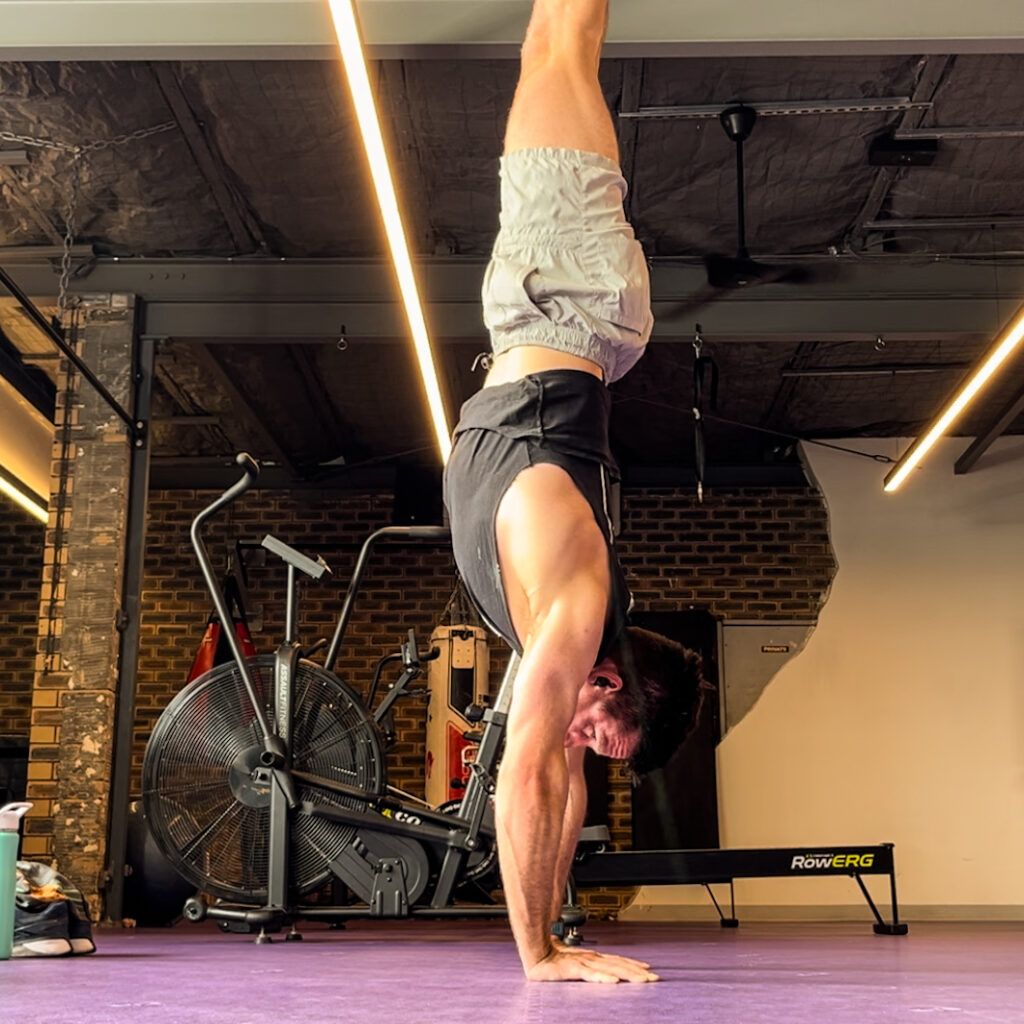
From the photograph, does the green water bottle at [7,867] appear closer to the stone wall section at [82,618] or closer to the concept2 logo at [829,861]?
the stone wall section at [82,618]

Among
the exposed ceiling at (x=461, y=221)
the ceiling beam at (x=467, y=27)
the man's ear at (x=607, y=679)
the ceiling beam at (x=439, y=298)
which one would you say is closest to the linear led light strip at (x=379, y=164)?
the ceiling beam at (x=467, y=27)

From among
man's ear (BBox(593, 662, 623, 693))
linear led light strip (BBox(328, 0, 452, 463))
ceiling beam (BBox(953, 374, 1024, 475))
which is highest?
ceiling beam (BBox(953, 374, 1024, 475))

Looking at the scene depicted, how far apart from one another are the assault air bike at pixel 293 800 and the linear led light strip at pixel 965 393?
9.28 ft

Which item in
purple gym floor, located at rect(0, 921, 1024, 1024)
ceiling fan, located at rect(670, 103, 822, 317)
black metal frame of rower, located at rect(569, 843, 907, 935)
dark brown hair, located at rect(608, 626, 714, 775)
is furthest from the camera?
ceiling fan, located at rect(670, 103, 822, 317)

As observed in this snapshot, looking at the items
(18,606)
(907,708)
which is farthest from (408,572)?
(907,708)

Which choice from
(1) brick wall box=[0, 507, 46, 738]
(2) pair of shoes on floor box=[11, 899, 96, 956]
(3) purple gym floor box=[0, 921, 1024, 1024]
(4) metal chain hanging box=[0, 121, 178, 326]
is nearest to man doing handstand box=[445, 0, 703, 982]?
(3) purple gym floor box=[0, 921, 1024, 1024]

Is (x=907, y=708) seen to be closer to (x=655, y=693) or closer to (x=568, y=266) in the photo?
(x=655, y=693)

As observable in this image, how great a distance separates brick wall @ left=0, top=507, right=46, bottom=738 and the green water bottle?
7.19 meters

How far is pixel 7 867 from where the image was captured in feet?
8.73

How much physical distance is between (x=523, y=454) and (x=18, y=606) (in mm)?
8356

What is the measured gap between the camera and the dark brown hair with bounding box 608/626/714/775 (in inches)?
117

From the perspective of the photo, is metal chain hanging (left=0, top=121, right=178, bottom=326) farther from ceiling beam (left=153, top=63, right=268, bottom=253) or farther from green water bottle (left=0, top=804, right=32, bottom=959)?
green water bottle (left=0, top=804, right=32, bottom=959)

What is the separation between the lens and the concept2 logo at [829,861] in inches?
219

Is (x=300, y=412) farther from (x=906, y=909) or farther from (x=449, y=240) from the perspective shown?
(x=906, y=909)
